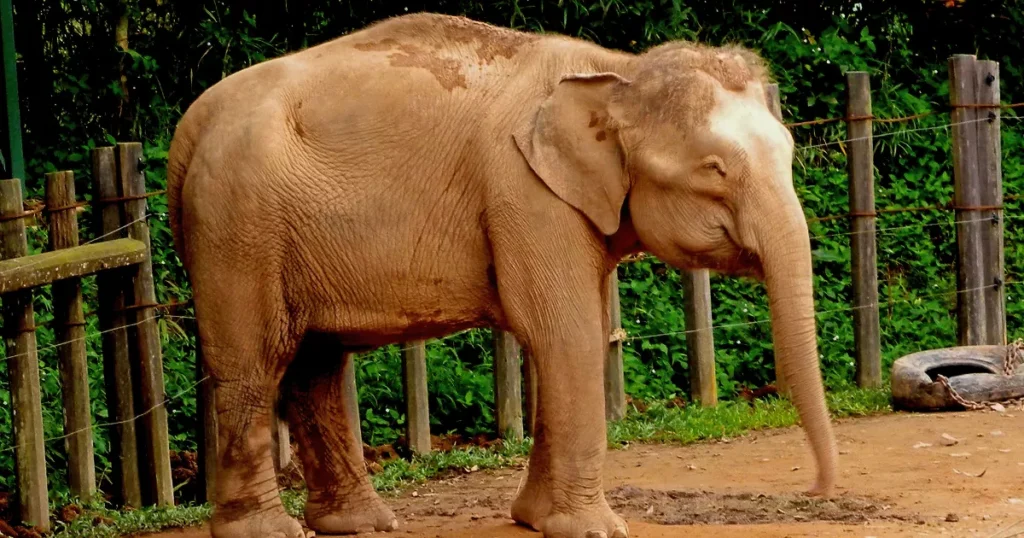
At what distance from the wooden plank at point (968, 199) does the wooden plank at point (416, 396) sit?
3484 millimetres

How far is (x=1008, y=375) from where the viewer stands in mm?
9219

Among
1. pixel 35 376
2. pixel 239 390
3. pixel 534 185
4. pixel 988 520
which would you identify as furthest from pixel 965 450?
pixel 35 376

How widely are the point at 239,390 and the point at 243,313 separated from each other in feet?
1.06

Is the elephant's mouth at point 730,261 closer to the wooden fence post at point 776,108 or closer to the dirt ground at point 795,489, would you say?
the wooden fence post at point 776,108

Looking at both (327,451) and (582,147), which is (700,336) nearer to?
(327,451)

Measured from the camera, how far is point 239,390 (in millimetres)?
6570

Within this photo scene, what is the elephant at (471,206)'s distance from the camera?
6.21m

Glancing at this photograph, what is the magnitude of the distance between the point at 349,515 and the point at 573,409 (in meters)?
1.29

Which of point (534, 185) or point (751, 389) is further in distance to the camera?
point (751, 389)

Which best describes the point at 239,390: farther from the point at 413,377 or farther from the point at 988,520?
the point at 988,520

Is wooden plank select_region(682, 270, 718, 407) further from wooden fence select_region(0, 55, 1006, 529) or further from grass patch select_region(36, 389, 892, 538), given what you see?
grass patch select_region(36, 389, 892, 538)

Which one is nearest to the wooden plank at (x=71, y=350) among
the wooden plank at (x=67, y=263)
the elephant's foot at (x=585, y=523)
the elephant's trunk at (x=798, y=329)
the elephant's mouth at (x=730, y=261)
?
the wooden plank at (x=67, y=263)

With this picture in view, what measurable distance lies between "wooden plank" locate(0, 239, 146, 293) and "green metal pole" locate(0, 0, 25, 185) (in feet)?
5.36

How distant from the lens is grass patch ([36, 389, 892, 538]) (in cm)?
743
